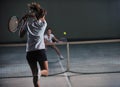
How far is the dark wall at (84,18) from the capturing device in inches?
688

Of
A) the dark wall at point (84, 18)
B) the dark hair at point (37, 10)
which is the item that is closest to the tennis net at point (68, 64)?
the dark hair at point (37, 10)

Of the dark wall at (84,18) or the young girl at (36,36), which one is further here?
the dark wall at (84,18)

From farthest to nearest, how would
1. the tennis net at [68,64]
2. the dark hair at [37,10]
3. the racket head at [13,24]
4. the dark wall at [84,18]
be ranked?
1. the dark wall at [84,18]
2. the tennis net at [68,64]
3. the racket head at [13,24]
4. the dark hair at [37,10]

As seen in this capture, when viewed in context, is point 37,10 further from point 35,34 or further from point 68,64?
point 68,64

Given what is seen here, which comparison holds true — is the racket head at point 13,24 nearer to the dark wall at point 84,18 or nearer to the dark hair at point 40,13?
the dark hair at point 40,13

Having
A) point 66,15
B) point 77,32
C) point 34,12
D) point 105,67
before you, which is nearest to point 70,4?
point 66,15

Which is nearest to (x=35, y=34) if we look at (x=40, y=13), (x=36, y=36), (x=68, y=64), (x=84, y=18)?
(x=36, y=36)

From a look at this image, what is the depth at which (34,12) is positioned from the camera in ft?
16.6

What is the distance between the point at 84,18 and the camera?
Result: 17703mm

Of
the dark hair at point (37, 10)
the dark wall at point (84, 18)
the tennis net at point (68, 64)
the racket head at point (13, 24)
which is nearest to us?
the dark hair at point (37, 10)

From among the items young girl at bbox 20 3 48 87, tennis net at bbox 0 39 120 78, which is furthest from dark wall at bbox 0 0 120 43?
young girl at bbox 20 3 48 87

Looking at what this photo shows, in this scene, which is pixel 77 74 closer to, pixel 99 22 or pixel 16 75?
pixel 16 75

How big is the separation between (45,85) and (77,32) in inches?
420

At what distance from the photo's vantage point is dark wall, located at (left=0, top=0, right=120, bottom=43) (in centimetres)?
1747
